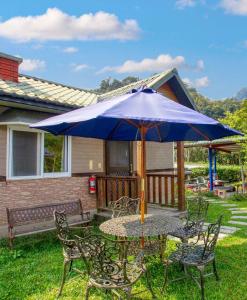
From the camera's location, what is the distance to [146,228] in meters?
4.29

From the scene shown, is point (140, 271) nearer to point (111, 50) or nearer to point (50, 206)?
point (50, 206)

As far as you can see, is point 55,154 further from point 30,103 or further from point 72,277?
point 72,277

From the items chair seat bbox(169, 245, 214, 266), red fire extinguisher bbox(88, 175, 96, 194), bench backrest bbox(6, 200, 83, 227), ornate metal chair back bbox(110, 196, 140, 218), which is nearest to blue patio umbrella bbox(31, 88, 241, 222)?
chair seat bbox(169, 245, 214, 266)

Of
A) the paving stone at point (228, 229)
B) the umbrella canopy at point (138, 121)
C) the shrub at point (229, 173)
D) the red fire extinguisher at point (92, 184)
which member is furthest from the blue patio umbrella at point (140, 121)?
the shrub at point (229, 173)

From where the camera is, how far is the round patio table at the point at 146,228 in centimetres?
405

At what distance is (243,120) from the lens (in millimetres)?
15773

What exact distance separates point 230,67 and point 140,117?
26.6 metres

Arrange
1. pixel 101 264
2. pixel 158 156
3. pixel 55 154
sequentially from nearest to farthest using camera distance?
pixel 101 264 < pixel 55 154 < pixel 158 156

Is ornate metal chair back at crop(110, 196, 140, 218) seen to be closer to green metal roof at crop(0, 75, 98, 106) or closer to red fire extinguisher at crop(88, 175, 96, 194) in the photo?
red fire extinguisher at crop(88, 175, 96, 194)

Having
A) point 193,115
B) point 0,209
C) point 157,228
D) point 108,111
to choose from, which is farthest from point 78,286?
point 0,209

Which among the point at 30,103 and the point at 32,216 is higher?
the point at 30,103

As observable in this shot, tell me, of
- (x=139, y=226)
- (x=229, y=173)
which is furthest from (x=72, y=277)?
(x=229, y=173)

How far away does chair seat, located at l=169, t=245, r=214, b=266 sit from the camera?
13.2 feet

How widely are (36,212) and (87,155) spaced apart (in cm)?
271
